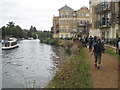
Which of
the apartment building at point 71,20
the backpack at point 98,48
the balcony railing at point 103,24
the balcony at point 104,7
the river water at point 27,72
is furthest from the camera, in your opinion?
the apartment building at point 71,20

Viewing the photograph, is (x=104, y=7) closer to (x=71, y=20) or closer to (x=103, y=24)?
(x=103, y=24)

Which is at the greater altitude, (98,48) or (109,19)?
(109,19)

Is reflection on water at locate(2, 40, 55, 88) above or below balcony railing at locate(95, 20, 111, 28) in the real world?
below

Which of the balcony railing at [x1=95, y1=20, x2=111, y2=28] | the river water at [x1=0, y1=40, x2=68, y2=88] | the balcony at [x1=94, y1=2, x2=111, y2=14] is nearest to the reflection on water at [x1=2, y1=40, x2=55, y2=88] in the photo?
the river water at [x1=0, y1=40, x2=68, y2=88]

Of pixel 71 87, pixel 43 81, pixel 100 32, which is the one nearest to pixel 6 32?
pixel 100 32

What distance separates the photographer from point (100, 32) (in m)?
40.2

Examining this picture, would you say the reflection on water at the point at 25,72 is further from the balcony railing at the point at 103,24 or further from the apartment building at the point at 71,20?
the apartment building at the point at 71,20

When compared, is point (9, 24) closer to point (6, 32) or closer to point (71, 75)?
point (6, 32)

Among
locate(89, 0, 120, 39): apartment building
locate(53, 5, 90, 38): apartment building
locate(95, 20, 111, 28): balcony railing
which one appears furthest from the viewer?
locate(53, 5, 90, 38): apartment building

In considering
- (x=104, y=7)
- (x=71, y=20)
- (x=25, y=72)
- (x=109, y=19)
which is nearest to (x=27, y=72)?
(x=25, y=72)

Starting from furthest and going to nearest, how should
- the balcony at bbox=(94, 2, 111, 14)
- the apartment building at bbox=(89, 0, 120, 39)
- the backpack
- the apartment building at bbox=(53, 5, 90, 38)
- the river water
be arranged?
the apartment building at bbox=(53, 5, 90, 38)
the balcony at bbox=(94, 2, 111, 14)
the apartment building at bbox=(89, 0, 120, 39)
the river water
the backpack

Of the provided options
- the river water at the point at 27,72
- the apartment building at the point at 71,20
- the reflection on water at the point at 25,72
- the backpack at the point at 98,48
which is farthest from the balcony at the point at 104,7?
the apartment building at the point at 71,20

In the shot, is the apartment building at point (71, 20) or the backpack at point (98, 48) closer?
the backpack at point (98, 48)

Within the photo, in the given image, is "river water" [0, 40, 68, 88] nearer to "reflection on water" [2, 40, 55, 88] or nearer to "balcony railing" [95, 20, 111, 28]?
"reflection on water" [2, 40, 55, 88]
